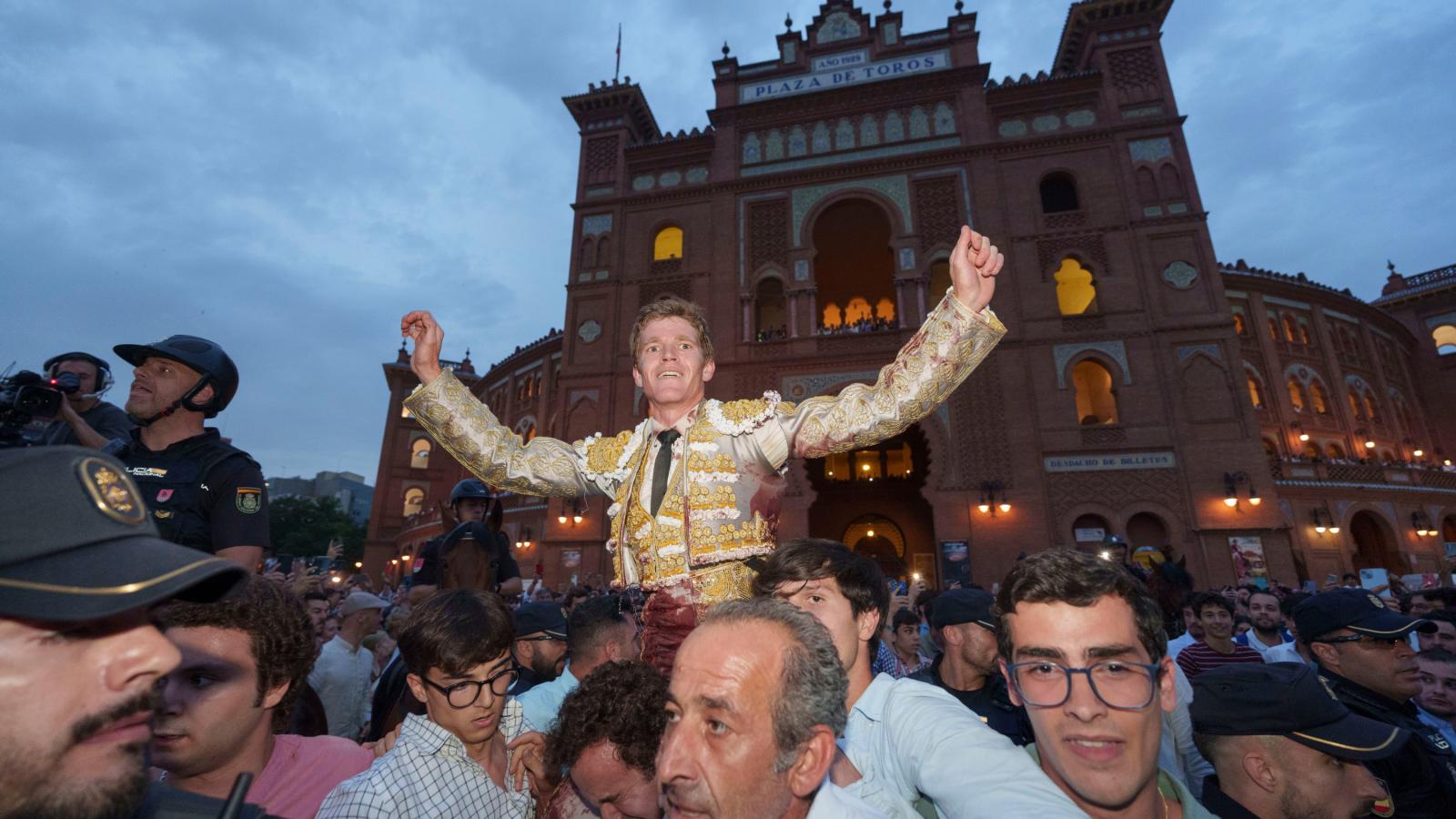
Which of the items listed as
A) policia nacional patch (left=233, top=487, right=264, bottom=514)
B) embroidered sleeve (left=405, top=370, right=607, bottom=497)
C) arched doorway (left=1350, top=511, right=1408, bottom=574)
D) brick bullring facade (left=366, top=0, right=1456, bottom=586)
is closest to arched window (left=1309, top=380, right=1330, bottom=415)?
brick bullring facade (left=366, top=0, right=1456, bottom=586)

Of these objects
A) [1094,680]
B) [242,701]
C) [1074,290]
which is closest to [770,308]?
[1074,290]

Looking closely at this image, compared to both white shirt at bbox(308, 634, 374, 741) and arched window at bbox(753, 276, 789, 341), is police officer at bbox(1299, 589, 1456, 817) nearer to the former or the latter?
white shirt at bbox(308, 634, 374, 741)

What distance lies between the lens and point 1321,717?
92.0 inches

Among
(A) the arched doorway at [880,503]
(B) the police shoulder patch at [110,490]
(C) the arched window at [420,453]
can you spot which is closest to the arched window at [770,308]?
(A) the arched doorway at [880,503]

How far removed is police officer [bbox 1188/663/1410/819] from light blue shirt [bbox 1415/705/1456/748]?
2323mm

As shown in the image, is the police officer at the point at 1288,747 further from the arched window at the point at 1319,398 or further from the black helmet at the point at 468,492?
the arched window at the point at 1319,398

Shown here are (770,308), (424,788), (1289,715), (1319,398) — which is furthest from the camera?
(1319,398)

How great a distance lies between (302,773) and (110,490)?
5.75 ft

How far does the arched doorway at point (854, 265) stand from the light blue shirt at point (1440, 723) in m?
15.2

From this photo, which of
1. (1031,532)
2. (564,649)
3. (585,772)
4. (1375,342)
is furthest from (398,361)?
(1375,342)

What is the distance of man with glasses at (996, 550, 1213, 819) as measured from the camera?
1.91 m

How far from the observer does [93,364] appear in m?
4.32

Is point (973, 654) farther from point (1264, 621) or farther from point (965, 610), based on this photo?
point (1264, 621)

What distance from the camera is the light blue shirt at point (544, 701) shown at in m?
3.47
